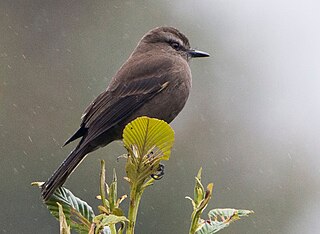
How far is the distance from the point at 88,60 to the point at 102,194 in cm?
1088

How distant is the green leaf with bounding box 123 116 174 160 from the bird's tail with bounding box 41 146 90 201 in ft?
0.98

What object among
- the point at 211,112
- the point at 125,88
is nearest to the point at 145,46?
the point at 125,88

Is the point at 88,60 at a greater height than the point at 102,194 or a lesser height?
lesser

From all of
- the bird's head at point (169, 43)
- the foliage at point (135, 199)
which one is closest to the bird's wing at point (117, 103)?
the bird's head at point (169, 43)

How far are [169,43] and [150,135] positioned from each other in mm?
2689

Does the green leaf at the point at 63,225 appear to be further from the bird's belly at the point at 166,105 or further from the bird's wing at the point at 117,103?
the bird's belly at the point at 166,105

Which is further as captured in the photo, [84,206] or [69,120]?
[69,120]

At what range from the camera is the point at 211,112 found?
12375mm

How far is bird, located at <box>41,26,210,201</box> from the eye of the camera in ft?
12.3

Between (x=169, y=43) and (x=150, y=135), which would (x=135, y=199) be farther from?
(x=169, y=43)

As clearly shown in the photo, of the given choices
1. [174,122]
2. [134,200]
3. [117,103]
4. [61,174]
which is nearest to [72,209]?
[134,200]

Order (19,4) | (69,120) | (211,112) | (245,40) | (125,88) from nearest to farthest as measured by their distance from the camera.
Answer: (125,88) < (69,120) < (211,112) < (245,40) < (19,4)

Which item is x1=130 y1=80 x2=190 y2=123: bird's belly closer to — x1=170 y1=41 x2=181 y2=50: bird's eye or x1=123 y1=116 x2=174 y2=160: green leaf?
x1=170 y1=41 x2=181 y2=50: bird's eye

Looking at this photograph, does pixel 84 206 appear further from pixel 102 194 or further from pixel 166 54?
pixel 166 54
